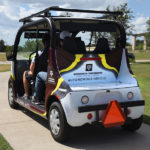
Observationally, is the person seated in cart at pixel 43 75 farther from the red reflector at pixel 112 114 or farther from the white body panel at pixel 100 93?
the red reflector at pixel 112 114

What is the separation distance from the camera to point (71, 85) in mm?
4816

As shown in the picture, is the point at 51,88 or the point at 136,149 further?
the point at 51,88

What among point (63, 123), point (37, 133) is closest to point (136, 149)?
point (63, 123)

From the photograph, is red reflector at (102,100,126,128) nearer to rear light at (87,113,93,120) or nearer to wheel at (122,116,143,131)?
rear light at (87,113,93,120)

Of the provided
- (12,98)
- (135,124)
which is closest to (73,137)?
(135,124)

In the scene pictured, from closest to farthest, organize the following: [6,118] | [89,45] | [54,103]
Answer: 1. [54,103]
2. [89,45]
3. [6,118]

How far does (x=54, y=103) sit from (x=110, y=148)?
112cm

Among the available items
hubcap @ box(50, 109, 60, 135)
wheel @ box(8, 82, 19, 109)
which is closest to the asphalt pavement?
hubcap @ box(50, 109, 60, 135)

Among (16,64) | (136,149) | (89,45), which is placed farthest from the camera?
(16,64)

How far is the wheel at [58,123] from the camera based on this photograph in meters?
4.45

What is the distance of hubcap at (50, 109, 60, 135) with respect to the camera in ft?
15.3

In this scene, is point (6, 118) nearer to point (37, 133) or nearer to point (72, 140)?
point (37, 133)

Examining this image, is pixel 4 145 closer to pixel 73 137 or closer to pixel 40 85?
pixel 73 137

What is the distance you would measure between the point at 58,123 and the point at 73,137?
515mm
